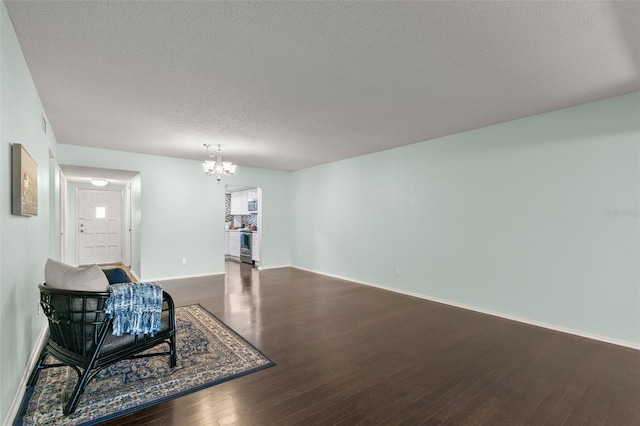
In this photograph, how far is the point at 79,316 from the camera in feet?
6.43

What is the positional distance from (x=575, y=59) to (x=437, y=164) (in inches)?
95.6

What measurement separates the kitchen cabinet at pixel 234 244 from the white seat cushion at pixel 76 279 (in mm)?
6977

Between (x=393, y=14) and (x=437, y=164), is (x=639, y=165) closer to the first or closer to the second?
(x=437, y=164)

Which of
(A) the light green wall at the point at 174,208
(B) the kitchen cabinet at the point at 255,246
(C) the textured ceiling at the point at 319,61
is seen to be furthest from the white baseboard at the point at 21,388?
(B) the kitchen cabinet at the point at 255,246

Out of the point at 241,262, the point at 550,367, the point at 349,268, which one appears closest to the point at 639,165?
the point at 550,367

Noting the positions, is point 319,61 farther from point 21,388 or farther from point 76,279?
point 21,388

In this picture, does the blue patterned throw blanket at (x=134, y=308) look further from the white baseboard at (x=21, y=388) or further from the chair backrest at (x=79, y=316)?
the white baseboard at (x=21, y=388)

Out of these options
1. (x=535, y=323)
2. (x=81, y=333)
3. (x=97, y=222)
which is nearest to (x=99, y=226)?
(x=97, y=222)

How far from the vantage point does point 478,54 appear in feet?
7.56

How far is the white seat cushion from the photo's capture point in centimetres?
200

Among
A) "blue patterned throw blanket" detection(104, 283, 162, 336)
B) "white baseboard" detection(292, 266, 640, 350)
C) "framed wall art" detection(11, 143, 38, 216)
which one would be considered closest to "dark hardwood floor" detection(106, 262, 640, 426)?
"white baseboard" detection(292, 266, 640, 350)

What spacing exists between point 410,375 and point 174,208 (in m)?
5.41

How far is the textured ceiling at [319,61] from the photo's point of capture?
1853mm

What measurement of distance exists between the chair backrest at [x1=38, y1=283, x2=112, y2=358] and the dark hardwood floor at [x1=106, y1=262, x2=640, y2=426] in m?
0.54
